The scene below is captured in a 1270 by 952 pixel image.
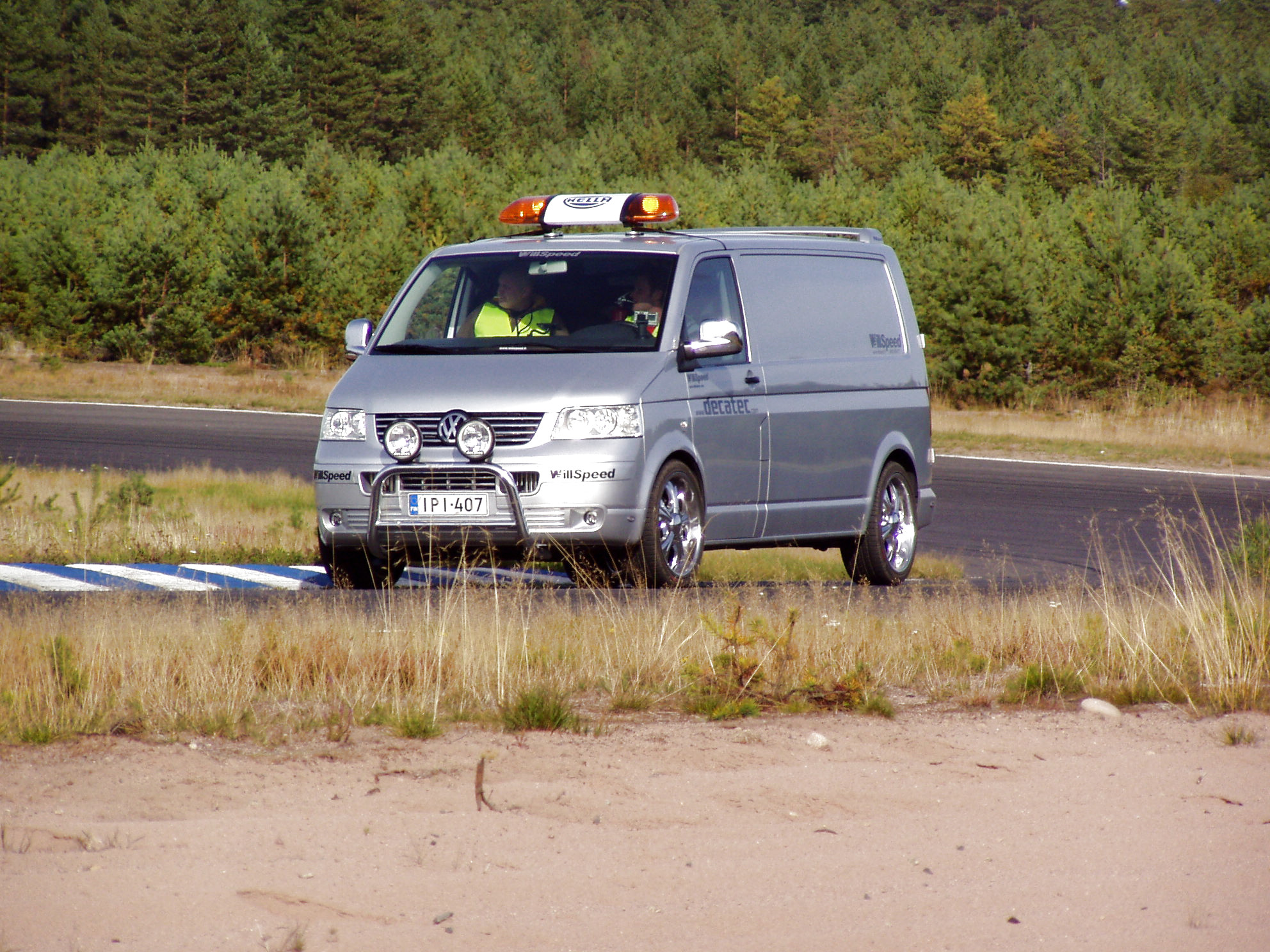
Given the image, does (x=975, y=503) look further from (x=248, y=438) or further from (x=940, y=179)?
(x=940, y=179)

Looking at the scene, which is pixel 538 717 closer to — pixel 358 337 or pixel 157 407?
pixel 358 337

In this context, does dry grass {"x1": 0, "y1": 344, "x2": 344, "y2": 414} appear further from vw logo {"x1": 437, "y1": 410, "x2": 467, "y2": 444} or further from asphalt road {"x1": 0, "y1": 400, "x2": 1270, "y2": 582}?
vw logo {"x1": 437, "y1": 410, "x2": 467, "y2": 444}

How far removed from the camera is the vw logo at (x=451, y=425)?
952 centimetres

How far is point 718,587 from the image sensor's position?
10391mm

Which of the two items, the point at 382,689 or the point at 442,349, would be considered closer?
the point at 382,689

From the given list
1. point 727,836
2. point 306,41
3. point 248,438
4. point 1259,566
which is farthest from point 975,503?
point 306,41

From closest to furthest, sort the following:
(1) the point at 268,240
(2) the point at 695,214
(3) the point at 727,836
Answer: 1. (3) the point at 727,836
2. (1) the point at 268,240
3. (2) the point at 695,214

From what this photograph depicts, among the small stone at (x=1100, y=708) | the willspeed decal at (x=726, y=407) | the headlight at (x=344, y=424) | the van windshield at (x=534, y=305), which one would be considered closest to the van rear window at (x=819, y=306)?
the willspeed decal at (x=726, y=407)

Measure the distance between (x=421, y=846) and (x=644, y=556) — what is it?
4.95 meters

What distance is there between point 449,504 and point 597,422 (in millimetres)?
969

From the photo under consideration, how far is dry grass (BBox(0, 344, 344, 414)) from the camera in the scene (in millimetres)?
37906

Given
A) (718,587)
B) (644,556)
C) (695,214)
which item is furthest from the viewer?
(695,214)

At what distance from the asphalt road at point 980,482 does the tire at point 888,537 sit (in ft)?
2.54

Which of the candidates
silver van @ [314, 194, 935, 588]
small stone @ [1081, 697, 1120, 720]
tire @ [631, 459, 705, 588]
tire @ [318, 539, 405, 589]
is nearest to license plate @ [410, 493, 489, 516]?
silver van @ [314, 194, 935, 588]
